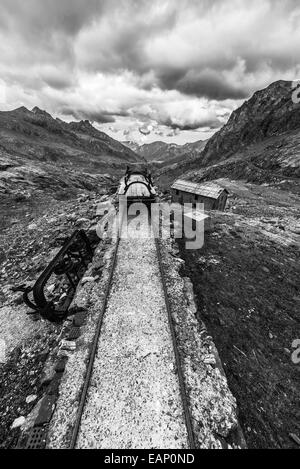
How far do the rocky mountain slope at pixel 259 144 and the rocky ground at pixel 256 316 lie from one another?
115 ft

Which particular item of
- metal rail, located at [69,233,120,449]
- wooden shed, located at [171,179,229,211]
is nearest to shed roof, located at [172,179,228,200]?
wooden shed, located at [171,179,229,211]

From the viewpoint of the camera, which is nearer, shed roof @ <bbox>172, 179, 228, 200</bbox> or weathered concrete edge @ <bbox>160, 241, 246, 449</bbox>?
weathered concrete edge @ <bbox>160, 241, 246, 449</bbox>

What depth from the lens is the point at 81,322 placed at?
6.34 metres

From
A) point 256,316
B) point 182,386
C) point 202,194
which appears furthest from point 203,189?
point 182,386

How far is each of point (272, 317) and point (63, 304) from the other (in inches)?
326

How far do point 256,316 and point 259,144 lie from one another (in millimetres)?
87165

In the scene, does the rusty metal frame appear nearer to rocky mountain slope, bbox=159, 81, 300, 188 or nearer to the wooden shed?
the wooden shed

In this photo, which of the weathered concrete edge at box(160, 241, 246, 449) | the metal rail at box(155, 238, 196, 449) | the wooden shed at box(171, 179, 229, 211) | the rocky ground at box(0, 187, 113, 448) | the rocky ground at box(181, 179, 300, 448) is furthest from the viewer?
the wooden shed at box(171, 179, 229, 211)

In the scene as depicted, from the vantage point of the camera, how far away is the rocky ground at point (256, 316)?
489 cm

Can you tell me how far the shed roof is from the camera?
2133cm

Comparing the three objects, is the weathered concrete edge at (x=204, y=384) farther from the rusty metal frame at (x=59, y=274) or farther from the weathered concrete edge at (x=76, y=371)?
the rusty metal frame at (x=59, y=274)

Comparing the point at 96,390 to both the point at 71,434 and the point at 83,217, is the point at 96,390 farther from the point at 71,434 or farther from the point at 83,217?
the point at 83,217

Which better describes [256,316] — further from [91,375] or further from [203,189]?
[203,189]

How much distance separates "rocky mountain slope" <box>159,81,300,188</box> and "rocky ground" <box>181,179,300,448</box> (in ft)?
115
